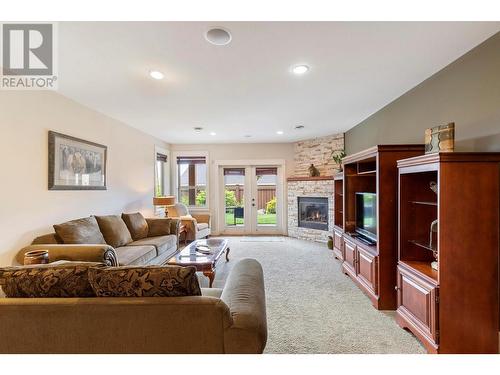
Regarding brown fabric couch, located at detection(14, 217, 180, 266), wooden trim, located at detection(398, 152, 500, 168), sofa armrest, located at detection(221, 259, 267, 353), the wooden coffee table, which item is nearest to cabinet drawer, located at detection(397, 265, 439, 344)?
wooden trim, located at detection(398, 152, 500, 168)

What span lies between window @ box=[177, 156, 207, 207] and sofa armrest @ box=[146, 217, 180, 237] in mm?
2276

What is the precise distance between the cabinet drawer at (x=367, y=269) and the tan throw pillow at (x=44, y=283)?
258cm

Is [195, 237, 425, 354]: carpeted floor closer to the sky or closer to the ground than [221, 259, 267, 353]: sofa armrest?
closer to the ground

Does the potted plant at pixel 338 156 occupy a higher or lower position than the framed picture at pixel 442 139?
higher

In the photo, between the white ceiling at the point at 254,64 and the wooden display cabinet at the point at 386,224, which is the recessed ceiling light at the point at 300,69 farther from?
the wooden display cabinet at the point at 386,224

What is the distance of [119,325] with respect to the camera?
126 cm

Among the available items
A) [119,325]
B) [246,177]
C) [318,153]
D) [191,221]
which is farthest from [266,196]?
[119,325]

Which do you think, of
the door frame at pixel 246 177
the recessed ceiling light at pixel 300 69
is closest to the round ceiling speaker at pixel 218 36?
the recessed ceiling light at pixel 300 69

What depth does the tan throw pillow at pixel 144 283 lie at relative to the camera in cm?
134

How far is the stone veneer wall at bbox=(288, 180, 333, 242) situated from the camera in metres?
5.57

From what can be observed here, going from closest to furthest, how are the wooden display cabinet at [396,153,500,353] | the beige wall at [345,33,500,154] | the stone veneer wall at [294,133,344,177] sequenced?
1. the wooden display cabinet at [396,153,500,353]
2. the beige wall at [345,33,500,154]
3. the stone veneer wall at [294,133,344,177]

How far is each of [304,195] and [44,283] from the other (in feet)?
17.5

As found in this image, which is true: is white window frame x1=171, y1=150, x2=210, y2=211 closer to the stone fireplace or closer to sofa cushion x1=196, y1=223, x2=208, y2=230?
sofa cushion x1=196, y1=223, x2=208, y2=230

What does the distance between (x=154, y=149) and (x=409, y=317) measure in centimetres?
550
